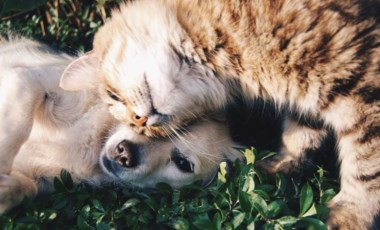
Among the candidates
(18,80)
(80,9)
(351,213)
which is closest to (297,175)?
(351,213)

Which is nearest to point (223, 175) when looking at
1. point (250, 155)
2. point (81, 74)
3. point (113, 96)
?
point (250, 155)

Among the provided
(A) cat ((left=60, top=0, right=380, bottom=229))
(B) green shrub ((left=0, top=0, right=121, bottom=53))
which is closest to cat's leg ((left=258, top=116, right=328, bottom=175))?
(A) cat ((left=60, top=0, right=380, bottom=229))

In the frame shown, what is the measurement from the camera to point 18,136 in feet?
9.25

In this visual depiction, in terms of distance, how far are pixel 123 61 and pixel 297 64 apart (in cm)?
82

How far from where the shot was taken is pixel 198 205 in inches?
104

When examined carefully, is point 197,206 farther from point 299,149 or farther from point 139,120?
point 299,149

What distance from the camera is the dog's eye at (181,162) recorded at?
3.12 m

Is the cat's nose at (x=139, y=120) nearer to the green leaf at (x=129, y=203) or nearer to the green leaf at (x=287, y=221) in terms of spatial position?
the green leaf at (x=129, y=203)

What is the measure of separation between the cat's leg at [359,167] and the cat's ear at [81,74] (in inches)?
46.5

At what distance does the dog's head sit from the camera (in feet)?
9.89

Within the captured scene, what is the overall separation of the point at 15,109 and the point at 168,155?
0.78 m

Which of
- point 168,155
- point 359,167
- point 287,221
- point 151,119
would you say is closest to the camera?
point 287,221

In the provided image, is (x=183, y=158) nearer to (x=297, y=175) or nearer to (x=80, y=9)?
(x=297, y=175)

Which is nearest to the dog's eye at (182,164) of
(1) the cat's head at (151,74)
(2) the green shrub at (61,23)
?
(1) the cat's head at (151,74)
